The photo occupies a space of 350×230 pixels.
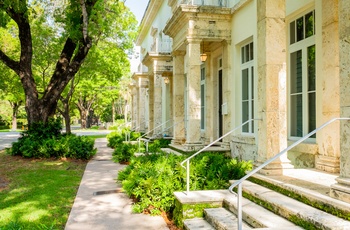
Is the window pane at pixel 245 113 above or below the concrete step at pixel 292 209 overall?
above

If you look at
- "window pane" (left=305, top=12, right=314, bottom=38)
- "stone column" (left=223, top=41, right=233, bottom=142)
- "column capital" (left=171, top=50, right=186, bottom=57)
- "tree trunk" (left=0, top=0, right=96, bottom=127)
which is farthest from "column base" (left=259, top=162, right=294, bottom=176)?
"tree trunk" (left=0, top=0, right=96, bottom=127)

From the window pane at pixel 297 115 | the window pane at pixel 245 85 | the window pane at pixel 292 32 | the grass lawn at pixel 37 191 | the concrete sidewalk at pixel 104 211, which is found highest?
the window pane at pixel 292 32

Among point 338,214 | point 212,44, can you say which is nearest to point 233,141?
point 212,44

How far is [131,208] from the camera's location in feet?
22.4

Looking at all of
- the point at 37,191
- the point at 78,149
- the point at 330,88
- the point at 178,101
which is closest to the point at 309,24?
the point at 330,88

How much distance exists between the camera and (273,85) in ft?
21.0

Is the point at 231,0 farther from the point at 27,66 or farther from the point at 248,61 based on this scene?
the point at 27,66

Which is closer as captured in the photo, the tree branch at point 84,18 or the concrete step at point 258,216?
the concrete step at point 258,216

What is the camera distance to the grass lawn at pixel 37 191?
604 centimetres

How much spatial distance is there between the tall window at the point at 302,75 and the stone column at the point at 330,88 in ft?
2.12

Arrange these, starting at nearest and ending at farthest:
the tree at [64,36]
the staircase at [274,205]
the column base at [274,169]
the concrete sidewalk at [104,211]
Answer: the staircase at [274,205]
the concrete sidewalk at [104,211]
the column base at [274,169]
the tree at [64,36]

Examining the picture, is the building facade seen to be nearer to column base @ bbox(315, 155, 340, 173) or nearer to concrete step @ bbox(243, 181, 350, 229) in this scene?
column base @ bbox(315, 155, 340, 173)

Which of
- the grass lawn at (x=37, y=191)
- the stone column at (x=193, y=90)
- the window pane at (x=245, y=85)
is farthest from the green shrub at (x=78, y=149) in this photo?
the window pane at (x=245, y=85)

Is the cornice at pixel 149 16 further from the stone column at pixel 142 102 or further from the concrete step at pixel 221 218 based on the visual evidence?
the concrete step at pixel 221 218
